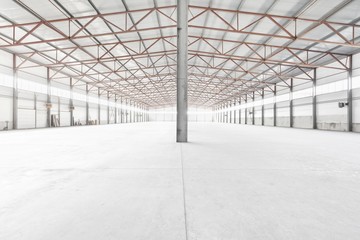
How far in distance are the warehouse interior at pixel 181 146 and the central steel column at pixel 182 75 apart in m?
0.05

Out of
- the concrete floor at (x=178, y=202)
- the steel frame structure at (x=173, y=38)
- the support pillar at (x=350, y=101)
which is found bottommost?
the concrete floor at (x=178, y=202)

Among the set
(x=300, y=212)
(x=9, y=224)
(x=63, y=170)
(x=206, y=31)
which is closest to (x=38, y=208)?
(x=9, y=224)

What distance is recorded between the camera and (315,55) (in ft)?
49.3

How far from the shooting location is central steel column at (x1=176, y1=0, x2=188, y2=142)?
7352mm

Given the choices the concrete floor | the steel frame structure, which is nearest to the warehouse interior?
the concrete floor

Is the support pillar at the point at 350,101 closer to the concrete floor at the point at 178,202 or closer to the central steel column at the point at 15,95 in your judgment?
the concrete floor at the point at 178,202

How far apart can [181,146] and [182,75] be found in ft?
10.4

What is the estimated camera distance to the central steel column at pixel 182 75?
7.35 meters

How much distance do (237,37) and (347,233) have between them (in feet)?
45.8

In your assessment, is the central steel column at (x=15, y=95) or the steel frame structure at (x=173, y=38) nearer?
the steel frame structure at (x=173, y=38)

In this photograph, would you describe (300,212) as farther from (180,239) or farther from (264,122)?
(264,122)

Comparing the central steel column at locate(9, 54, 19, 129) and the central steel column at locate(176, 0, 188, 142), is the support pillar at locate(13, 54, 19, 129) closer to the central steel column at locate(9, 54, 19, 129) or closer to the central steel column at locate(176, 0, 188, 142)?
the central steel column at locate(9, 54, 19, 129)

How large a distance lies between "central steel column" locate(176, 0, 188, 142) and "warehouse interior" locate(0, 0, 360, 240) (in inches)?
1.8

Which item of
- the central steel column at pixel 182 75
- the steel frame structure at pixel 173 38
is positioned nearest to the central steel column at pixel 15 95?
the steel frame structure at pixel 173 38
